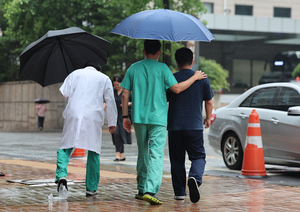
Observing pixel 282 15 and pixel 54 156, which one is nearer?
pixel 54 156

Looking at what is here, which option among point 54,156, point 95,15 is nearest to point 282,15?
point 95,15

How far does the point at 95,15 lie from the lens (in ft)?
84.2

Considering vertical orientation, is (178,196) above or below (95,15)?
below

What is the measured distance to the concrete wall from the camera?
2720 centimetres

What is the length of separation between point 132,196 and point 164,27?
6.68 feet

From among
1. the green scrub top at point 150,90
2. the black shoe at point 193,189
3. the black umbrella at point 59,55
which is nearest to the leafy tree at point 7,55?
the black umbrella at point 59,55

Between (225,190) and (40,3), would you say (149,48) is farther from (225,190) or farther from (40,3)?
(40,3)

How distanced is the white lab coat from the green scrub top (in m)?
0.42

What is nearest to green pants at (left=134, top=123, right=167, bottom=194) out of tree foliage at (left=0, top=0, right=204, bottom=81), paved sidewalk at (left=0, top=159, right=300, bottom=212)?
paved sidewalk at (left=0, top=159, right=300, bottom=212)

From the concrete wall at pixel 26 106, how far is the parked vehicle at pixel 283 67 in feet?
70.1

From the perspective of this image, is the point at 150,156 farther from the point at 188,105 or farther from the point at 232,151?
the point at 232,151

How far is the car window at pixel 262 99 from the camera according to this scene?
29.1 feet

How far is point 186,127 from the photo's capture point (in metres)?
5.70

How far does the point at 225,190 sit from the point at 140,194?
143cm
